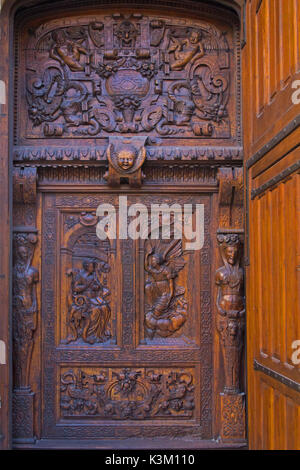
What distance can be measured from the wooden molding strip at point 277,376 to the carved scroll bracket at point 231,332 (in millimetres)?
463

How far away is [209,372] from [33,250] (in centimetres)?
156

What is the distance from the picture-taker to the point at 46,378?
3551 mm

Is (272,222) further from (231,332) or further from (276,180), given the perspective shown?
(231,332)

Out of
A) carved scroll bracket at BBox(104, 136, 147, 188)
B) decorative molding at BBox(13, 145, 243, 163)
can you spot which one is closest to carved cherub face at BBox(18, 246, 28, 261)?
decorative molding at BBox(13, 145, 243, 163)

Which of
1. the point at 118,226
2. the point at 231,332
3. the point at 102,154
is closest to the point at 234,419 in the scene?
the point at 231,332

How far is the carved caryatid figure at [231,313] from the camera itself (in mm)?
3484

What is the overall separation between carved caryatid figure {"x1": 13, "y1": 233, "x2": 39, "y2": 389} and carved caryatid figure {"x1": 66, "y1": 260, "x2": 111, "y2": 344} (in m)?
0.27

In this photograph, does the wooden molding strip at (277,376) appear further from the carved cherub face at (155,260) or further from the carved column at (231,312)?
the carved cherub face at (155,260)

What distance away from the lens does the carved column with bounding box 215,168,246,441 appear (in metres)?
3.47

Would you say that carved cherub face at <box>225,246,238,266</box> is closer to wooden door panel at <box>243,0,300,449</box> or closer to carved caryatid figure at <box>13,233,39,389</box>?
wooden door panel at <box>243,0,300,449</box>

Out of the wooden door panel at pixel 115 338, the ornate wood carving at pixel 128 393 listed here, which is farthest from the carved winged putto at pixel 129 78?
the ornate wood carving at pixel 128 393

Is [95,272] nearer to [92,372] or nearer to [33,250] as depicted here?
[33,250]

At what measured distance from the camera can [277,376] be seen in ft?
8.58

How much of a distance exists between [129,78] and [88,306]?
1708 mm
